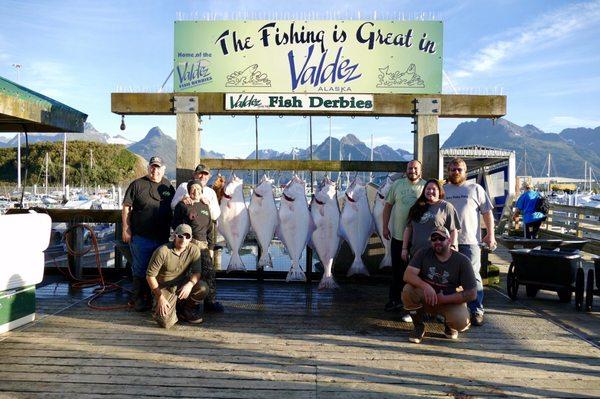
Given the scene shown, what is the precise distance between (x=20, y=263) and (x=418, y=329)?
12.1 ft

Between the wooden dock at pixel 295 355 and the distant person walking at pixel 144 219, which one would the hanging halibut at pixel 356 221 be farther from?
the distant person walking at pixel 144 219

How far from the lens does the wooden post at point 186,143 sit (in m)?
5.92

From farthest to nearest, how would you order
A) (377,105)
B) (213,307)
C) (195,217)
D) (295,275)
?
1. (377,105)
2. (295,275)
3. (213,307)
4. (195,217)

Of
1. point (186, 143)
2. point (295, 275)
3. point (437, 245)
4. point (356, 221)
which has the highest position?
point (186, 143)

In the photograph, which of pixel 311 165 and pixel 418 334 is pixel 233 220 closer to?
pixel 311 165

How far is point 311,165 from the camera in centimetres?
606

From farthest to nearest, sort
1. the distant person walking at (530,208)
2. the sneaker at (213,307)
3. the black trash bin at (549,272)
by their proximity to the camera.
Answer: the distant person walking at (530,208)
the black trash bin at (549,272)
the sneaker at (213,307)

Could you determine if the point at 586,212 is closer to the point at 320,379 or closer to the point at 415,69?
the point at 415,69

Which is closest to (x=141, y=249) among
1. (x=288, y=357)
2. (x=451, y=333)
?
(x=288, y=357)

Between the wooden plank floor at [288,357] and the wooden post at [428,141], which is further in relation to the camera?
the wooden post at [428,141]

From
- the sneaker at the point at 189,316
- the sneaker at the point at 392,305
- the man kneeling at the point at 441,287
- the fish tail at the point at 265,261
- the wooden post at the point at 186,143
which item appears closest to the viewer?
the man kneeling at the point at 441,287

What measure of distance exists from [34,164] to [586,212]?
7153cm

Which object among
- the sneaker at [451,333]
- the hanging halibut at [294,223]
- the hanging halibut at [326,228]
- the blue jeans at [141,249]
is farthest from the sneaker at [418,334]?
the blue jeans at [141,249]

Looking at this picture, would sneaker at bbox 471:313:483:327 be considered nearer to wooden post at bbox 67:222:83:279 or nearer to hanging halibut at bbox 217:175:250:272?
hanging halibut at bbox 217:175:250:272
